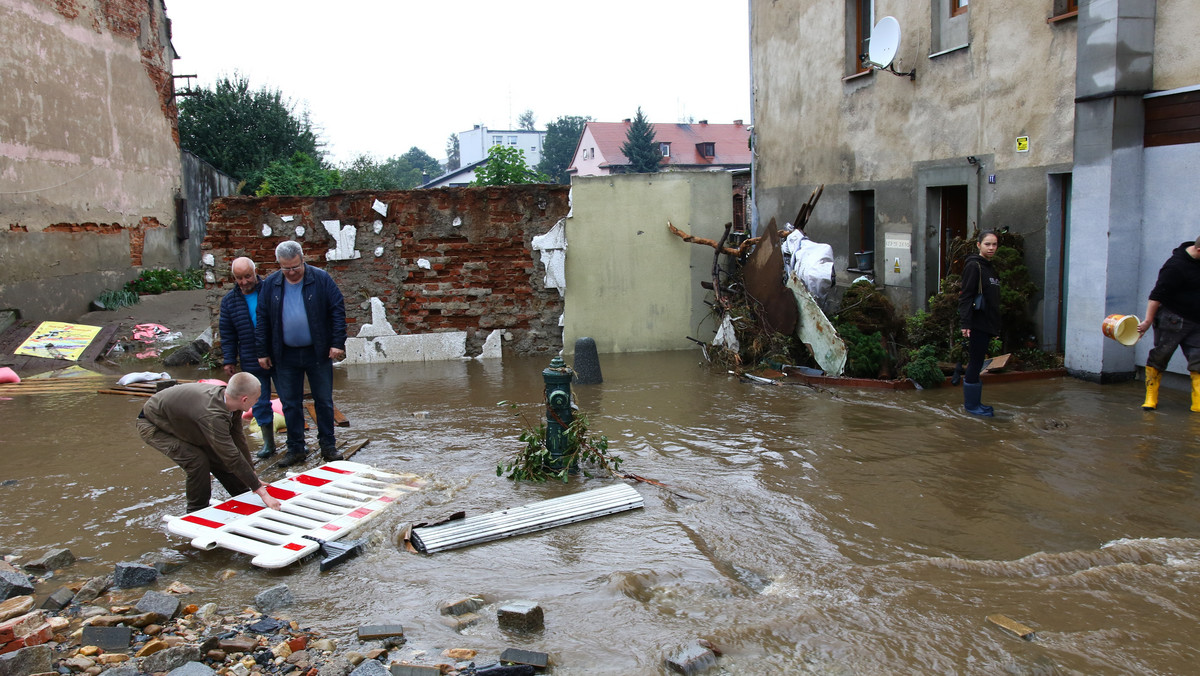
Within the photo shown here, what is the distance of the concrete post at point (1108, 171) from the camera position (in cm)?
806

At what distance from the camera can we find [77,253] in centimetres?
1558

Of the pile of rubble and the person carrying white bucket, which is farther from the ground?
the person carrying white bucket

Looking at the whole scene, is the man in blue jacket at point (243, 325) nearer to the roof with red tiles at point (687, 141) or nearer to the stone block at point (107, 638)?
the stone block at point (107, 638)

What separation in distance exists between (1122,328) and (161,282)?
17197mm

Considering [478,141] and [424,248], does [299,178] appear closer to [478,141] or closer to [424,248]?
[424,248]

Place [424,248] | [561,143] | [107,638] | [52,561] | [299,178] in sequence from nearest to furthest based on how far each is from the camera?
[107,638] → [52,561] → [424,248] → [299,178] → [561,143]

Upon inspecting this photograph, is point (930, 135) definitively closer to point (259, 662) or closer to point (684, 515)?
point (684, 515)

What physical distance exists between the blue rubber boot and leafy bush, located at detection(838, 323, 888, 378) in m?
1.87

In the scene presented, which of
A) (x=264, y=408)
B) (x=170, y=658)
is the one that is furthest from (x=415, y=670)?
(x=264, y=408)

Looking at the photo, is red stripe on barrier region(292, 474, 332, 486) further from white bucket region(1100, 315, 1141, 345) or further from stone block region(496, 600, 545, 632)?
white bucket region(1100, 315, 1141, 345)

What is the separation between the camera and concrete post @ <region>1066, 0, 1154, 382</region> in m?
8.06

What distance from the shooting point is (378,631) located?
3.78 m

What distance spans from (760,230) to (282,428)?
36.7 ft

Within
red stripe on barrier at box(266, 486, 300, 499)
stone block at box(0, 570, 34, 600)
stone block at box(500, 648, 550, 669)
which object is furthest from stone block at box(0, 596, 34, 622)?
stone block at box(500, 648, 550, 669)
